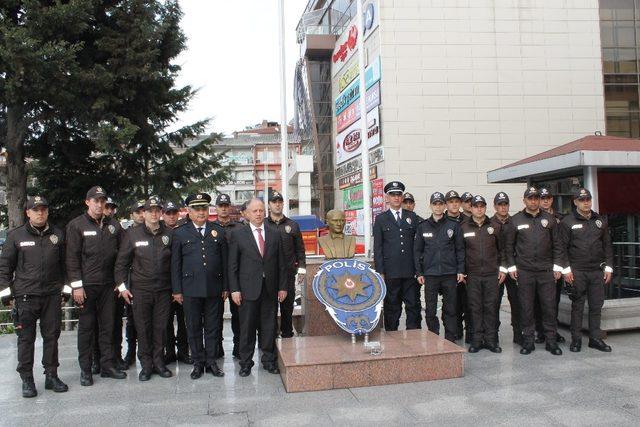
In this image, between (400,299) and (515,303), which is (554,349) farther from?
(400,299)

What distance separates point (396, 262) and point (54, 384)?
383cm

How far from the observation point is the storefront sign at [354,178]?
2187 cm

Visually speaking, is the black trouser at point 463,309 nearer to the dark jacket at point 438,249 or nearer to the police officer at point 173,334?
the dark jacket at point 438,249

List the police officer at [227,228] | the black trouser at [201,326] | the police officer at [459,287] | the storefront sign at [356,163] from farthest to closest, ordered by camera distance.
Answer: the storefront sign at [356,163] → the police officer at [459,287] → the police officer at [227,228] → the black trouser at [201,326]

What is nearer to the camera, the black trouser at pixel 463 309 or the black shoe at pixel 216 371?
the black shoe at pixel 216 371

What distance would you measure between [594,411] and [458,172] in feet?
56.4

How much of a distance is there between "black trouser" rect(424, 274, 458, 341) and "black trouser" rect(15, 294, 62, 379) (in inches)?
156

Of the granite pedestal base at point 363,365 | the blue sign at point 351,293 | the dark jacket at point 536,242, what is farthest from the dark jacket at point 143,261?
the dark jacket at point 536,242

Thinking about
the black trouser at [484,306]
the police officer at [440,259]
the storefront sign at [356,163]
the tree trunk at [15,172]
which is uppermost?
the storefront sign at [356,163]

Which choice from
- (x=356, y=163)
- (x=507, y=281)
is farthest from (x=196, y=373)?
(x=356, y=163)

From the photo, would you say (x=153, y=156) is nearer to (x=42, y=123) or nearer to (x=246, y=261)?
(x=42, y=123)

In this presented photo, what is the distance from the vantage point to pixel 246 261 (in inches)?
214

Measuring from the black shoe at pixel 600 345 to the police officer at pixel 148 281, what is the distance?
15.6ft

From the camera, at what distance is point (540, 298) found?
6.08 m
